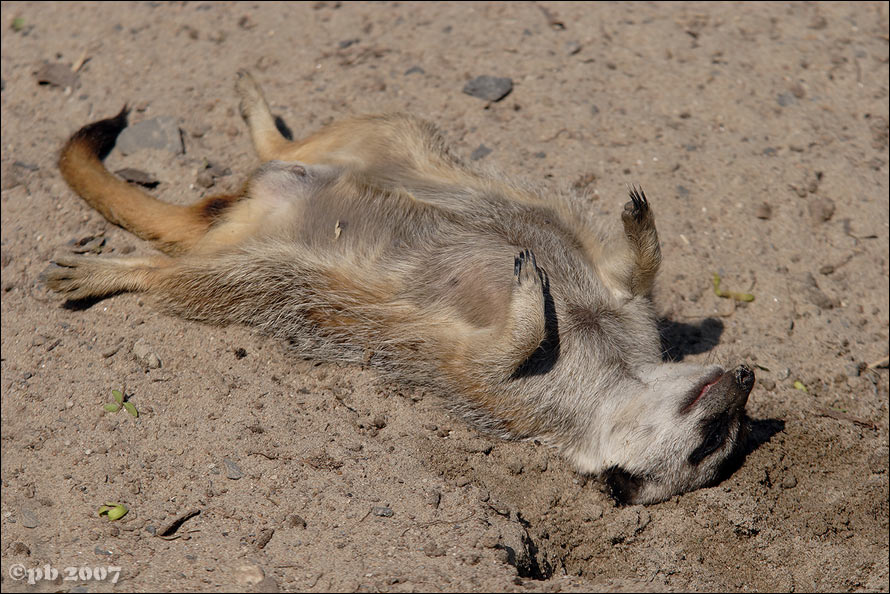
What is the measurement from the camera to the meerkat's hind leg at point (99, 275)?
377 cm

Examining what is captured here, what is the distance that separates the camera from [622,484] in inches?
137

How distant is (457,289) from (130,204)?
73.8 inches

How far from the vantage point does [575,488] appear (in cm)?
354

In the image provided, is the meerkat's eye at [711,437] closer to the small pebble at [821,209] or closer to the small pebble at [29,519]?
the small pebble at [821,209]

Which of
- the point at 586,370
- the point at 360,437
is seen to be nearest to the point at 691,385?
the point at 586,370

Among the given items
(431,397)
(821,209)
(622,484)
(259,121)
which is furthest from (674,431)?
(259,121)

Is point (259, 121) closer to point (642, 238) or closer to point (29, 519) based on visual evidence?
point (642, 238)

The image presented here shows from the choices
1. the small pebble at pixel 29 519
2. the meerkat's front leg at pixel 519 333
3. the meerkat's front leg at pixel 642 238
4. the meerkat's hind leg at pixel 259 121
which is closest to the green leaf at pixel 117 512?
the small pebble at pixel 29 519

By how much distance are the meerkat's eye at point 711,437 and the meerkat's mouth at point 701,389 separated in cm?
11

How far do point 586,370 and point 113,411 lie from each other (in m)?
2.23

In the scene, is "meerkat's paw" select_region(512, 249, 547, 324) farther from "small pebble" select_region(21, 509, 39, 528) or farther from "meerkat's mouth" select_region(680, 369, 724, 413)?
"small pebble" select_region(21, 509, 39, 528)

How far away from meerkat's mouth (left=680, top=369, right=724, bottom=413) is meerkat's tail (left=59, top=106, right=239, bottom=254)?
8.13ft

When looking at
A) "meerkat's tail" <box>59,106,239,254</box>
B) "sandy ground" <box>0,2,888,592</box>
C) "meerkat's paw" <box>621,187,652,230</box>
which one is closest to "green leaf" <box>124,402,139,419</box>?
"sandy ground" <box>0,2,888,592</box>

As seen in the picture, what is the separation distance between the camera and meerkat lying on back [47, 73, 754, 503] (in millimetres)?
3396
